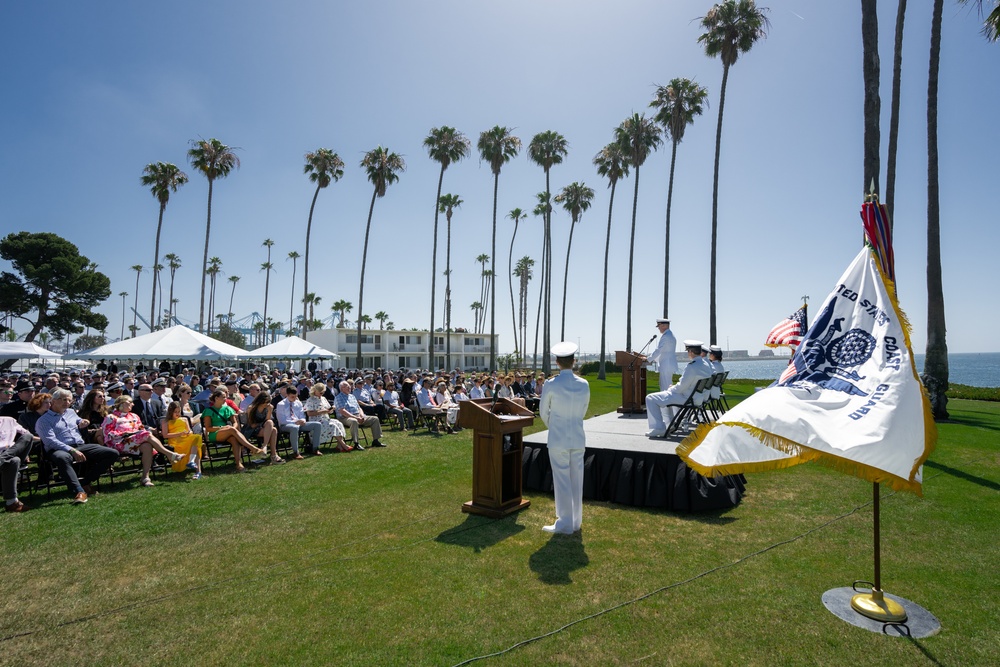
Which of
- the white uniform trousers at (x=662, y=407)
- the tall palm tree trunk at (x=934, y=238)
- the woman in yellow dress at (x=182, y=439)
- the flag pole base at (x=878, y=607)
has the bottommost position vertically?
the flag pole base at (x=878, y=607)

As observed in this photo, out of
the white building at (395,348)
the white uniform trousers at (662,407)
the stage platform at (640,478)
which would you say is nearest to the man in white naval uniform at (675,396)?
the white uniform trousers at (662,407)

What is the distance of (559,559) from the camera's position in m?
4.59

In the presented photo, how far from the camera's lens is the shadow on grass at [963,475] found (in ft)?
23.5

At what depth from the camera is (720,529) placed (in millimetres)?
5418

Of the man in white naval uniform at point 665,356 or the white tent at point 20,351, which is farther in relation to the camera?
the white tent at point 20,351

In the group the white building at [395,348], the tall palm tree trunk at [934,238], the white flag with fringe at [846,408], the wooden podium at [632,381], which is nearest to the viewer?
the white flag with fringe at [846,408]

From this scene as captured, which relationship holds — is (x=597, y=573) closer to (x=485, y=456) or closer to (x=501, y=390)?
(x=485, y=456)

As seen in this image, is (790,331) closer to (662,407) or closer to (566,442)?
(662,407)

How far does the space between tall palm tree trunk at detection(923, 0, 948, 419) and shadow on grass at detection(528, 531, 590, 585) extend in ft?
48.1

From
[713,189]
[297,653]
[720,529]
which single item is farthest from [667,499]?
[713,189]

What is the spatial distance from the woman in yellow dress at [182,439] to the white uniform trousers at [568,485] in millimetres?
5791

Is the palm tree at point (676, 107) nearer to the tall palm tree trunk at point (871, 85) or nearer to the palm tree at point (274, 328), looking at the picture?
the tall palm tree trunk at point (871, 85)

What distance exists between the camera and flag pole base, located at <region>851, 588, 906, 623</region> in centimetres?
344

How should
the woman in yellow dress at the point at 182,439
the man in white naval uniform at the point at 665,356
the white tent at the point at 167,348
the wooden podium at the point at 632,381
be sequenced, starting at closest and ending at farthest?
the woman in yellow dress at the point at 182,439
the man in white naval uniform at the point at 665,356
the wooden podium at the point at 632,381
the white tent at the point at 167,348
